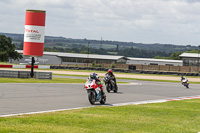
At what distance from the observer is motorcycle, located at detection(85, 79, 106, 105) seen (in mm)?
18000

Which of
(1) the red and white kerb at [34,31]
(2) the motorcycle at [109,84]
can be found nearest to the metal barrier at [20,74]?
(1) the red and white kerb at [34,31]

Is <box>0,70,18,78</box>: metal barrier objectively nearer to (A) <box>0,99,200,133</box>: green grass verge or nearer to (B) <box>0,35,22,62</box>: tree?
(A) <box>0,99,200,133</box>: green grass verge

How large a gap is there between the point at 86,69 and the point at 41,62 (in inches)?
1658

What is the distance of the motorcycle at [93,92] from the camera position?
18000mm

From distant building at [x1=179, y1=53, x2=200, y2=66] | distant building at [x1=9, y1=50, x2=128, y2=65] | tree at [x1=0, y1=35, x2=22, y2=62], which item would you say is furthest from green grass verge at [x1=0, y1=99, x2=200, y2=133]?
distant building at [x1=9, y1=50, x2=128, y2=65]

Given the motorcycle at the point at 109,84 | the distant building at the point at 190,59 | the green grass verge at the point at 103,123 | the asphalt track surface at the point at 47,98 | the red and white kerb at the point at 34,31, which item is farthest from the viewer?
the distant building at the point at 190,59

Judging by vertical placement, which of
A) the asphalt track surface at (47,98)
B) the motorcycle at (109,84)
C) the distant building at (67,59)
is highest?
the distant building at (67,59)

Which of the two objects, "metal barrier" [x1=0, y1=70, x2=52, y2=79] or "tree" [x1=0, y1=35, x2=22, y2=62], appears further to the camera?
"tree" [x1=0, y1=35, x2=22, y2=62]

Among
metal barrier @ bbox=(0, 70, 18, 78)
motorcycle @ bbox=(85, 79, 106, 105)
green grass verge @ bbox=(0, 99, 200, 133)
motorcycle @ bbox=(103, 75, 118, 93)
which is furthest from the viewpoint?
metal barrier @ bbox=(0, 70, 18, 78)

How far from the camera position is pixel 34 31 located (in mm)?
41656

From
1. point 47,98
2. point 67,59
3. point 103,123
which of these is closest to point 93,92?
point 47,98

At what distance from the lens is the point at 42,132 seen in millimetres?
9492

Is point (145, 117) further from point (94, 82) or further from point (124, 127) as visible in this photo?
point (94, 82)

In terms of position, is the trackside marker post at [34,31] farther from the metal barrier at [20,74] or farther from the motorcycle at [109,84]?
the motorcycle at [109,84]
